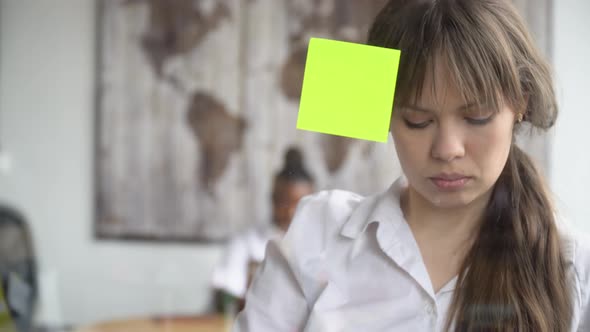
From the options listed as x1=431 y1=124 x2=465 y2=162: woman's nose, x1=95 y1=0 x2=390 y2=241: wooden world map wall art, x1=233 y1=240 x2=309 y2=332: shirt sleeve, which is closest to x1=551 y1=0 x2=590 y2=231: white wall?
x1=431 y1=124 x2=465 y2=162: woman's nose

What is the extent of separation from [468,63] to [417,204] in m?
0.15

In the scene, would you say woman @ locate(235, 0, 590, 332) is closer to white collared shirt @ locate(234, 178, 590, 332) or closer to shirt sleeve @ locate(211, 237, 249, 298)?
white collared shirt @ locate(234, 178, 590, 332)

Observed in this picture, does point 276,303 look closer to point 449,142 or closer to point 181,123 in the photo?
point 449,142

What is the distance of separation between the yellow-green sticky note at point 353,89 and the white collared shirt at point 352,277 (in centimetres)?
10

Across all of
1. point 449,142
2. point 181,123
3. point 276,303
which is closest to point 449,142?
point 449,142

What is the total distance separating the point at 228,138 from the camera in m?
2.17

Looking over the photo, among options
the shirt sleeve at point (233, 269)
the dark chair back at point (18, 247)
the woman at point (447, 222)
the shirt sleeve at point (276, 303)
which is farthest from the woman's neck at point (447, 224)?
the dark chair back at point (18, 247)

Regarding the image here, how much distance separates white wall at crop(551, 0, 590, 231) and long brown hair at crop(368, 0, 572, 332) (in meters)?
0.03

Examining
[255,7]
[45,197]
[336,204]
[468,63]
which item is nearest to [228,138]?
[255,7]

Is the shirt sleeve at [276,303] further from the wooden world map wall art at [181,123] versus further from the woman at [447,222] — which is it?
the wooden world map wall art at [181,123]

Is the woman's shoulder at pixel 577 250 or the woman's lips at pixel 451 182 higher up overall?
the woman's lips at pixel 451 182

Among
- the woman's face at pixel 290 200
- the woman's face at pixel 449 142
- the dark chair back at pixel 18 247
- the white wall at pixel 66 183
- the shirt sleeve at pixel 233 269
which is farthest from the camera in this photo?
the white wall at pixel 66 183

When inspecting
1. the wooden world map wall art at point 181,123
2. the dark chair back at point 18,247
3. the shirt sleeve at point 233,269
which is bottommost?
the dark chair back at point 18,247

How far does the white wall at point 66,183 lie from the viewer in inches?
75.4
